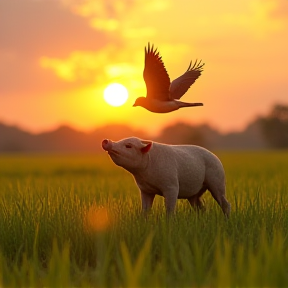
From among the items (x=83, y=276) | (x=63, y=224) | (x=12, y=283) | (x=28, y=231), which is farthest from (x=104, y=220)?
(x=12, y=283)

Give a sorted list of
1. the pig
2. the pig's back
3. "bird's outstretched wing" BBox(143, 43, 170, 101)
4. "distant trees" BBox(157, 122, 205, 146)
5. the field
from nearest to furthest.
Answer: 1. the field
2. "bird's outstretched wing" BBox(143, 43, 170, 101)
3. the pig
4. the pig's back
5. "distant trees" BBox(157, 122, 205, 146)

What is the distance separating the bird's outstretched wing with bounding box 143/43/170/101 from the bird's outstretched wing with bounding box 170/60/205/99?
0.44ft

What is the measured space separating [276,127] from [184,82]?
67.0 metres

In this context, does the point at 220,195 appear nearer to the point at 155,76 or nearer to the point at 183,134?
the point at 155,76

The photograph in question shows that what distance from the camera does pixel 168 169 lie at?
430 centimetres

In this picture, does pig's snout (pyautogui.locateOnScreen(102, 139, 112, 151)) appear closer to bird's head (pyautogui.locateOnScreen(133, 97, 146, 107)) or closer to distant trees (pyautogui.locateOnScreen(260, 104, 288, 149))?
bird's head (pyautogui.locateOnScreen(133, 97, 146, 107))

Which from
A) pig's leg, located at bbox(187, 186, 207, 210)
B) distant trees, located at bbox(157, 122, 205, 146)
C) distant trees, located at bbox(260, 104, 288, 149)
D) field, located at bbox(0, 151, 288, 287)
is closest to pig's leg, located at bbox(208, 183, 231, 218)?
pig's leg, located at bbox(187, 186, 207, 210)

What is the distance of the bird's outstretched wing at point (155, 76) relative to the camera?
370 centimetres

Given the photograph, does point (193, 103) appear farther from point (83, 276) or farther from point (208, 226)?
point (83, 276)

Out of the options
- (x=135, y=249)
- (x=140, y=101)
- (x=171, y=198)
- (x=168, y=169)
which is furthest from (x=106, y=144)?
(x=135, y=249)

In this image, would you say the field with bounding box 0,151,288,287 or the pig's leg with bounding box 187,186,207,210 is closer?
the field with bounding box 0,151,288,287

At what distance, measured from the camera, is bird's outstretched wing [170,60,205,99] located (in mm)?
3902

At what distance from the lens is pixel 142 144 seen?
166 inches

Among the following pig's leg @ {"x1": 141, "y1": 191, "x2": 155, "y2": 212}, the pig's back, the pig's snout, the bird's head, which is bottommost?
pig's leg @ {"x1": 141, "y1": 191, "x2": 155, "y2": 212}
